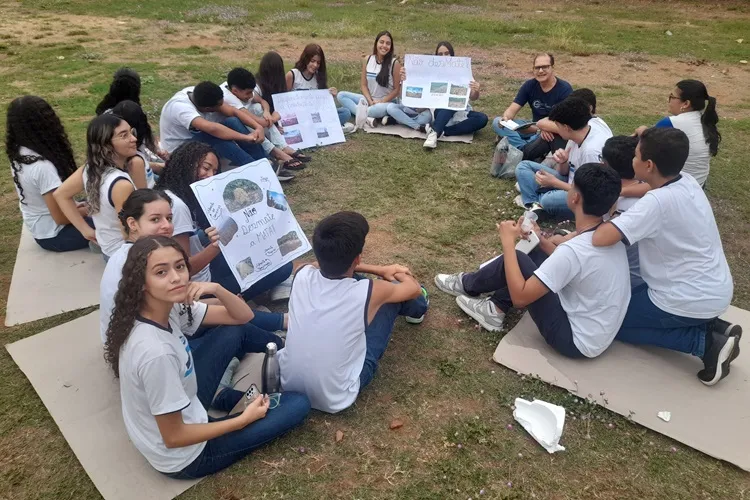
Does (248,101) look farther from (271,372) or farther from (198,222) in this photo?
(271,372)

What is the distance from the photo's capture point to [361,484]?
2990mm

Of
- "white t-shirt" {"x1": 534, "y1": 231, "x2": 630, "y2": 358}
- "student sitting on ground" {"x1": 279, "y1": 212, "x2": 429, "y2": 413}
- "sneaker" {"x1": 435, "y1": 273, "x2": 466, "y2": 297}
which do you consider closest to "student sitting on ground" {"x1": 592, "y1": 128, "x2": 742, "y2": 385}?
"white t-shirt" {"x1": 534, "y1": 231, "x2": 630, "y2": 358}

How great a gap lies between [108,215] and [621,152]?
13.1ft

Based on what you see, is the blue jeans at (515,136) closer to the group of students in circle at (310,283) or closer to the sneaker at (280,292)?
the group of students in circle at (310,283)

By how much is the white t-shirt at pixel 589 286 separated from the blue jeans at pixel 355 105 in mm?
4753

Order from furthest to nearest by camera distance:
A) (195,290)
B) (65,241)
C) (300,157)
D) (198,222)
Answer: (300,157)
(65,241)
(198,222)
(195,290)

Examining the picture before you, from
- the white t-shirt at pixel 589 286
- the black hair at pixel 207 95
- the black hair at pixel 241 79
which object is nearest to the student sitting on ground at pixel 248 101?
the black hair at pixel 241 79

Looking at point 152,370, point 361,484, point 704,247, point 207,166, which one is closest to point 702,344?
point 704,247

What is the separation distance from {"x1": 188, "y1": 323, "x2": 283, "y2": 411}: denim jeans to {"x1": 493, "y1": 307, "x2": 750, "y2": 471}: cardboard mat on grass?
179cm

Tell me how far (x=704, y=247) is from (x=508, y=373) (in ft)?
5.00

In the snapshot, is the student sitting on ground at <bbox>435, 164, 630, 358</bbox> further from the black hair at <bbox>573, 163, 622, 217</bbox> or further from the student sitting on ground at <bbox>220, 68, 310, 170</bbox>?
the student sitting on ground at <bbox>220, 68, 310, 170</bbox>

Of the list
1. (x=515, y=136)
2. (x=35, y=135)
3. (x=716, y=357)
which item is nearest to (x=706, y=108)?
(x=515, y=136)

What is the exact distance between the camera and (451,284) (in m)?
4.52

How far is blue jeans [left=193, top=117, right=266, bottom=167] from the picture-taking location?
5.81 metres
